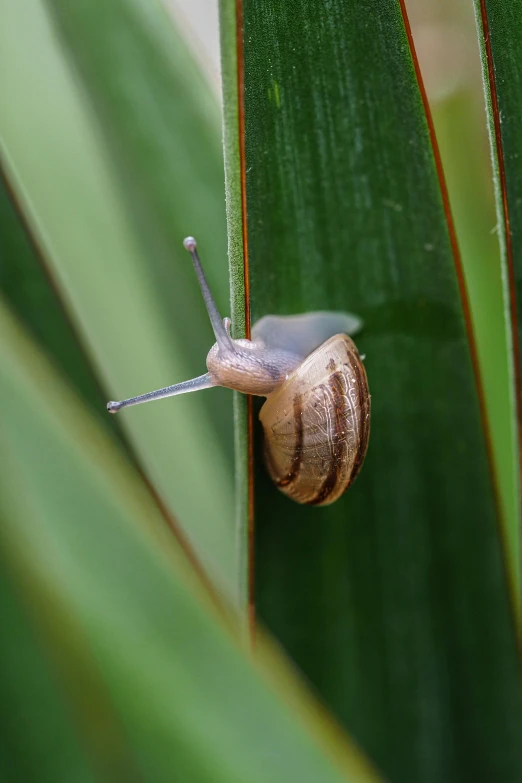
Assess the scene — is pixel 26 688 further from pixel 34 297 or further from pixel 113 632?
pixel 34 297

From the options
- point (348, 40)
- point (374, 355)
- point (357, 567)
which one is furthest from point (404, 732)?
point (348, 40)

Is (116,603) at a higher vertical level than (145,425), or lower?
higher

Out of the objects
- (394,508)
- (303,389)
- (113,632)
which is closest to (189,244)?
(303,389)

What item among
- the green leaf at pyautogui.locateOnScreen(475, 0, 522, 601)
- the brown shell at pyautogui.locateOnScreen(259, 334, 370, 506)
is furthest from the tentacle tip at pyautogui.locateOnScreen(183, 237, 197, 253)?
the green leaf at pyautogui.locateOnScreen(475, 0, 522, 601)

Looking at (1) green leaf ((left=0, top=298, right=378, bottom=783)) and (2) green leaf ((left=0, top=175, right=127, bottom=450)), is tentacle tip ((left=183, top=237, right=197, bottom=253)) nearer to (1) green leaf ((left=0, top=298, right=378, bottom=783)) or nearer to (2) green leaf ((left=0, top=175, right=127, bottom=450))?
(2) green leaf ((left=0, top=175, right=127, bottom=450))

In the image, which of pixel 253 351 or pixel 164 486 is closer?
pixel 253 351

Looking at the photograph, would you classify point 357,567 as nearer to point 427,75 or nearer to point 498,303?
point 498,303
